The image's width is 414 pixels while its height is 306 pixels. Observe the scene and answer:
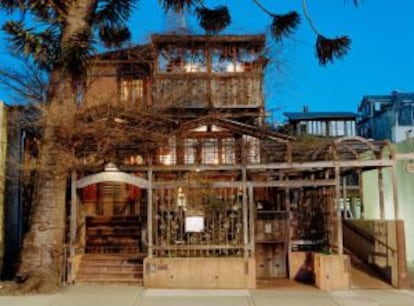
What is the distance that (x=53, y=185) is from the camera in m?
11.7

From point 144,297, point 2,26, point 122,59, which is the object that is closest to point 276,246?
point 144,297

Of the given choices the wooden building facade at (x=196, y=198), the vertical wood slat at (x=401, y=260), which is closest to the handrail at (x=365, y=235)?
the vertical wood slat at (x=401, y=260)

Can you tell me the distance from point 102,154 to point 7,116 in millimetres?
2552

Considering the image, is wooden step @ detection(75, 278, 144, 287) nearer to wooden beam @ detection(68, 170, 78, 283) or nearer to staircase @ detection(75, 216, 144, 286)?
staircase @ detection(75, 216, 144, 286)

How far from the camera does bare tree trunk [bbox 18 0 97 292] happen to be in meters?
11.4

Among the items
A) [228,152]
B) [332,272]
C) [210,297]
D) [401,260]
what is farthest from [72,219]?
[401,260]

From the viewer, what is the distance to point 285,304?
994cm

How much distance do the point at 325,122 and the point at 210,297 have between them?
25.6 metres

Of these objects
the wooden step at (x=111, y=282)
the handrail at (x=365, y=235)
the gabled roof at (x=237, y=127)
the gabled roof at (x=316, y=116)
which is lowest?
the wooden step at (x=111, y=282)

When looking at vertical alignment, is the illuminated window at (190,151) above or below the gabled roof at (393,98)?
below

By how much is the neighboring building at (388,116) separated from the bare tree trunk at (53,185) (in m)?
28.3

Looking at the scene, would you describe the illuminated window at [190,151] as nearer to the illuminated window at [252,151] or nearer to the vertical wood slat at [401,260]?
the illuminated window at [252,151]

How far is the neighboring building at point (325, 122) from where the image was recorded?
3362 cm

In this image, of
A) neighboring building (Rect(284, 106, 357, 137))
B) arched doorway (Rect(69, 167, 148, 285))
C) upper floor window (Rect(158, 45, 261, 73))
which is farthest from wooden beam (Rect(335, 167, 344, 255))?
neighboring building (Rect(284, 106, 357, 137))
